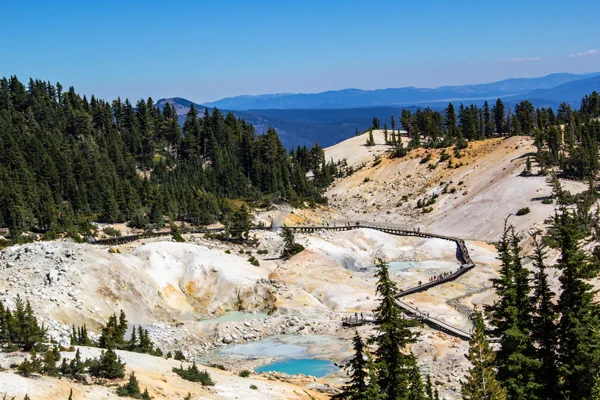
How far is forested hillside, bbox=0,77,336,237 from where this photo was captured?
10238cm

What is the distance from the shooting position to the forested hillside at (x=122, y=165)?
Result: 102375 mm

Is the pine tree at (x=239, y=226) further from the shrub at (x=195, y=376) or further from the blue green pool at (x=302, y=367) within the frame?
the shrub at (x=195, y=376)

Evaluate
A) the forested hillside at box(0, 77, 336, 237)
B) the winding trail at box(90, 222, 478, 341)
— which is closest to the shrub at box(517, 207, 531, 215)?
the winding trail at box(90, 222, 478, 341)

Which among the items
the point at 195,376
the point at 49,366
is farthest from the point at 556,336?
the point at 49,366

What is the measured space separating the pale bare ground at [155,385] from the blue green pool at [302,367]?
413 centimetres

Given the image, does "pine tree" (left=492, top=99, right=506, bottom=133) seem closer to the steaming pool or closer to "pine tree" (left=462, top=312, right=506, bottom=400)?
the steaming pool

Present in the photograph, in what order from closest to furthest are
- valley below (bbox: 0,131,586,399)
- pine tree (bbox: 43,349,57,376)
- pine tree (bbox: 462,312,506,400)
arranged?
pine tree (bbox: 462,312,506,400)
pine tree (bbox: 43,349,57,376)
valley below (bbox: 0,131,586,399)

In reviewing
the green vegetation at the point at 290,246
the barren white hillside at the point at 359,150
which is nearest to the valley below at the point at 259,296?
the green vegetation at the point at 290,246

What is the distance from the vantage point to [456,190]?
12331 centimetres

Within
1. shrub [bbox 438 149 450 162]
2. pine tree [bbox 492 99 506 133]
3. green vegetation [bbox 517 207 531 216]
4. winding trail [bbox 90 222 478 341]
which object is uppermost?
pine tree [bbox 492 99 506 133]

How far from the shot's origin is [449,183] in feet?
417

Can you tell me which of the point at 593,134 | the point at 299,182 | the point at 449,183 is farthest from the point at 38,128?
the point at 593,134

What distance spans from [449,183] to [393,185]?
15.9m

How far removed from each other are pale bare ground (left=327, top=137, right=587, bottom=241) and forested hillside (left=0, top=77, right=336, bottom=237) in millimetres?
11944
